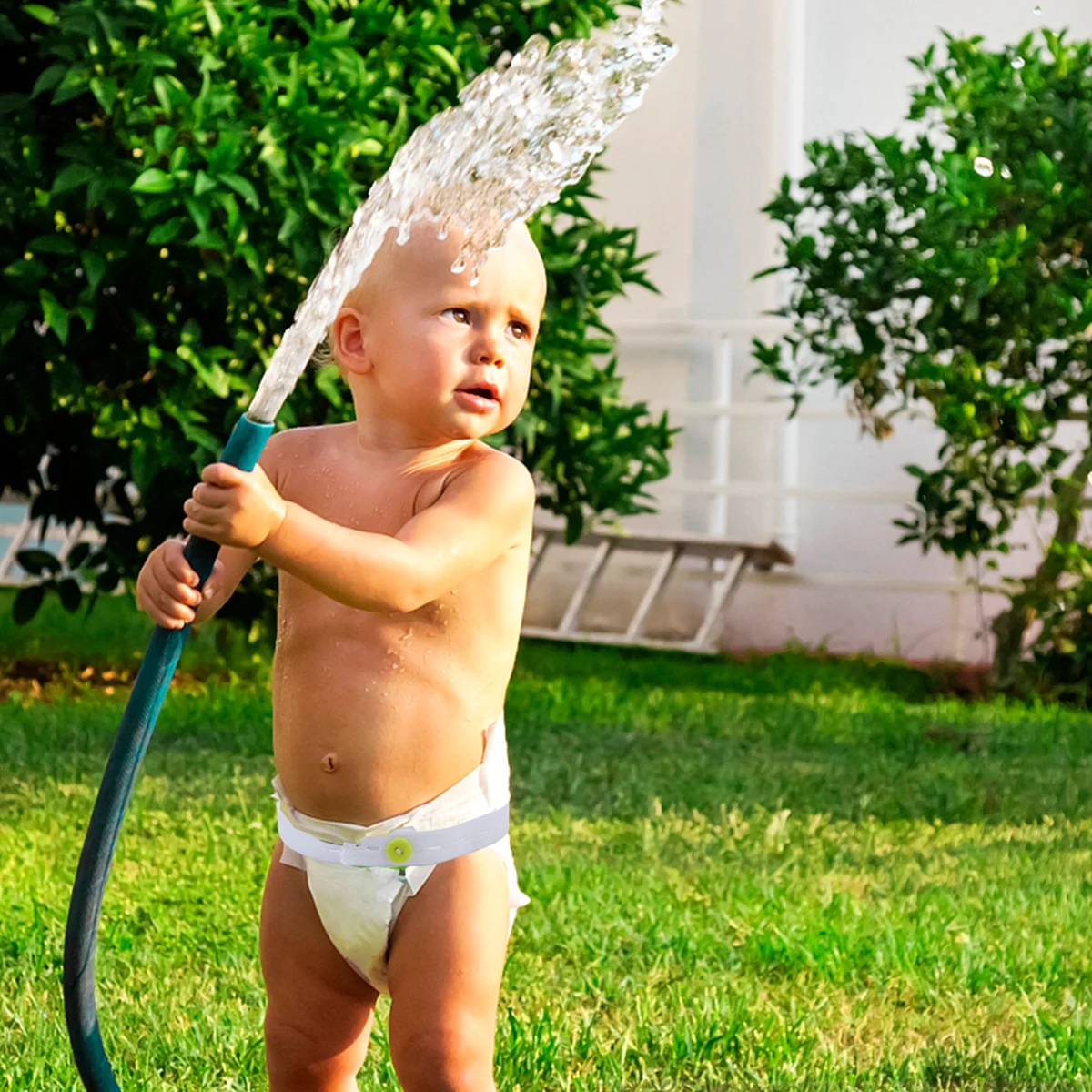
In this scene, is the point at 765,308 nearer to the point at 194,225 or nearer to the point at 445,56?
A: the point at 445,56

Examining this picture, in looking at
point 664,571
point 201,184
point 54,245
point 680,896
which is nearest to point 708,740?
point 680,896

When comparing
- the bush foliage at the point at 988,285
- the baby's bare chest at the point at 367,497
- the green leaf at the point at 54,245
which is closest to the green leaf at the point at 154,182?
the green leaf at the point at 54,245

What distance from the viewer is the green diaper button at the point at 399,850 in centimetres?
170

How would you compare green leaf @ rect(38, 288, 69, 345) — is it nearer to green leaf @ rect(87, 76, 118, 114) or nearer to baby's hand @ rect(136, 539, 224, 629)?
green leaf @ rect(87, 76, 118, 114)

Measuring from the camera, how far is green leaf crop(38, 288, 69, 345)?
4.35m

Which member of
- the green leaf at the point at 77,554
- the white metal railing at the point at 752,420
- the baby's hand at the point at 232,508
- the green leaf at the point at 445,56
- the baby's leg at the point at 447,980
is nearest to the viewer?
the baby's hand at the point at 232,508

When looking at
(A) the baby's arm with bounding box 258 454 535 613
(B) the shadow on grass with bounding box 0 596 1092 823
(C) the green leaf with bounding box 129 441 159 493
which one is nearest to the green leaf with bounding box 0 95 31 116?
(C) the green leaf with bounding box 129 441 159 493

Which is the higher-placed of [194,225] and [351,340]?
[194,225]

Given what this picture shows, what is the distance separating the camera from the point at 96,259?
4352 millimetres

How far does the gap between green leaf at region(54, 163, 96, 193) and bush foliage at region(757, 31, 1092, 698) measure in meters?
2.85

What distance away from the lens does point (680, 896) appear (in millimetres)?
3271

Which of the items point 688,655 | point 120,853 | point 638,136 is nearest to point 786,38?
point 638,136

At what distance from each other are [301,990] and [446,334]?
0.71 metres

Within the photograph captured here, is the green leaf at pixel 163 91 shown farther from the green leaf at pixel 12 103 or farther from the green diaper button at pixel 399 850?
the green diaper button at pixel 399 850
